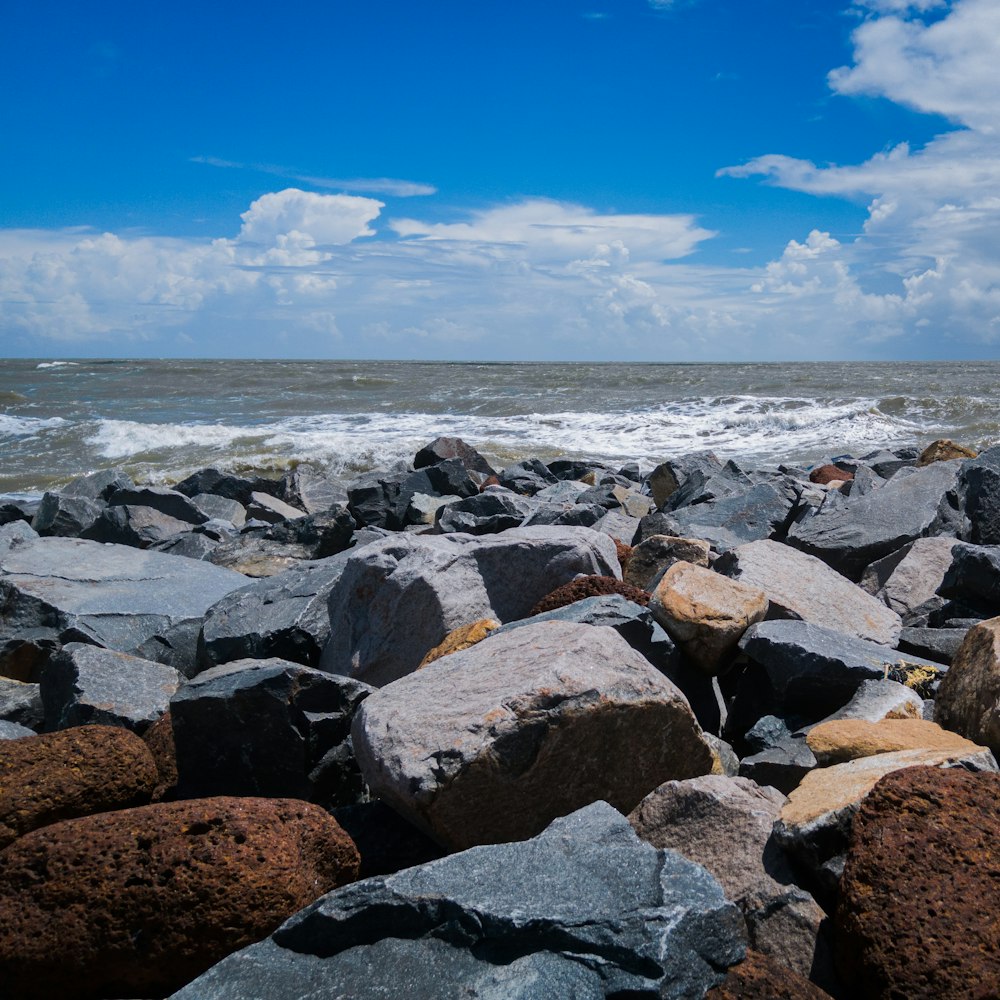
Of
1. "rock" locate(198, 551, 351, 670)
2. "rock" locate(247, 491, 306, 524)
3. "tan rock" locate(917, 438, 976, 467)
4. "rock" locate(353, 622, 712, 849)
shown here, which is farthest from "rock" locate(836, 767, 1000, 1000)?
"rock" locate(247, 491, 306, 524)

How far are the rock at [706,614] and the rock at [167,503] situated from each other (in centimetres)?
654

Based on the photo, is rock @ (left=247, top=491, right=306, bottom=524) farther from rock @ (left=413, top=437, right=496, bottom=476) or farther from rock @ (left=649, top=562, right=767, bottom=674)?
rock @ (left=649, top=562, right=767, bottom=674)

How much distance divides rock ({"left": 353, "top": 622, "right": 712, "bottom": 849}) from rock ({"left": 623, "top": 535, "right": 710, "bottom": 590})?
1821 millimetres

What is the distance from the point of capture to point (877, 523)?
5.34 meters

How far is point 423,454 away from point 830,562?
765 centimetres

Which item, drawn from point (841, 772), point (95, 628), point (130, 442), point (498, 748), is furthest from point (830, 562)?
point (130, 442)

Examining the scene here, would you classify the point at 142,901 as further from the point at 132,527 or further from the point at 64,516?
the point at 64,516

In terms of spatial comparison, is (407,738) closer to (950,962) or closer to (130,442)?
(950,962)

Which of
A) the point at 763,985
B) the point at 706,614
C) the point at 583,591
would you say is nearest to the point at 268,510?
the point at 583,591

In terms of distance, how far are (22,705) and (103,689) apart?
759mm

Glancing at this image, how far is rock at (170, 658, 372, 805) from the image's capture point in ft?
9.68

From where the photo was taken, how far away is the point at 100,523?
329 inches

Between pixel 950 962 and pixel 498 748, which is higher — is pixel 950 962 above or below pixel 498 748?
below

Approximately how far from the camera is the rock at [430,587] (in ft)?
12.6
